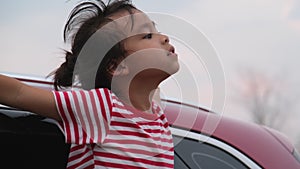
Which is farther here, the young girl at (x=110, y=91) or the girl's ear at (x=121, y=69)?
the girl's ear at (x=121, y=69)

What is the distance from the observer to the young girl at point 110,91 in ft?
5.98

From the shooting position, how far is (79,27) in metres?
2.10

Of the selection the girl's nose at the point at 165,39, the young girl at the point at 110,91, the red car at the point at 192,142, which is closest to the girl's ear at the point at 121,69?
the young girl at the point at 110,91

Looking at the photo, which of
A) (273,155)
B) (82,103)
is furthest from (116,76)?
(273,155)

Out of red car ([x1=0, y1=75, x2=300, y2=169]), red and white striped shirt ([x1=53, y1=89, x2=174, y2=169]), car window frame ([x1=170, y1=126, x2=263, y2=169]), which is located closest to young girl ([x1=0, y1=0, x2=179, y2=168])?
red and white striped shirt ([x1=53, y1=89, x2=174, y2=169])

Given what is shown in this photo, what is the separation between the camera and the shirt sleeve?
1.82 m

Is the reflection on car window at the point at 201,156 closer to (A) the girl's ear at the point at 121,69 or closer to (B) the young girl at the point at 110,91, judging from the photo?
(B) the young girl at the point at 110,91

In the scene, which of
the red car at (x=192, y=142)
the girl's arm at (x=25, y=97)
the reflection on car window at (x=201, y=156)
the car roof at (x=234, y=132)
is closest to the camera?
the girl's arm at (x=25, y=97)

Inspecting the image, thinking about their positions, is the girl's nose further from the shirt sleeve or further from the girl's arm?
the girl's arm

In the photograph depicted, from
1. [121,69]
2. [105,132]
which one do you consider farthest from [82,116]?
[121,69]

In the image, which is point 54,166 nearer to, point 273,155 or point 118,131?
point 118,131

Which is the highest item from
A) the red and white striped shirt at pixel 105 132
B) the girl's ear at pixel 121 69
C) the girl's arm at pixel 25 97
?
the girl's ear at pixel 121 69

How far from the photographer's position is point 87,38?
204 centimetres

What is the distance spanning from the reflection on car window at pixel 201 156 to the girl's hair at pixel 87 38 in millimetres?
367
